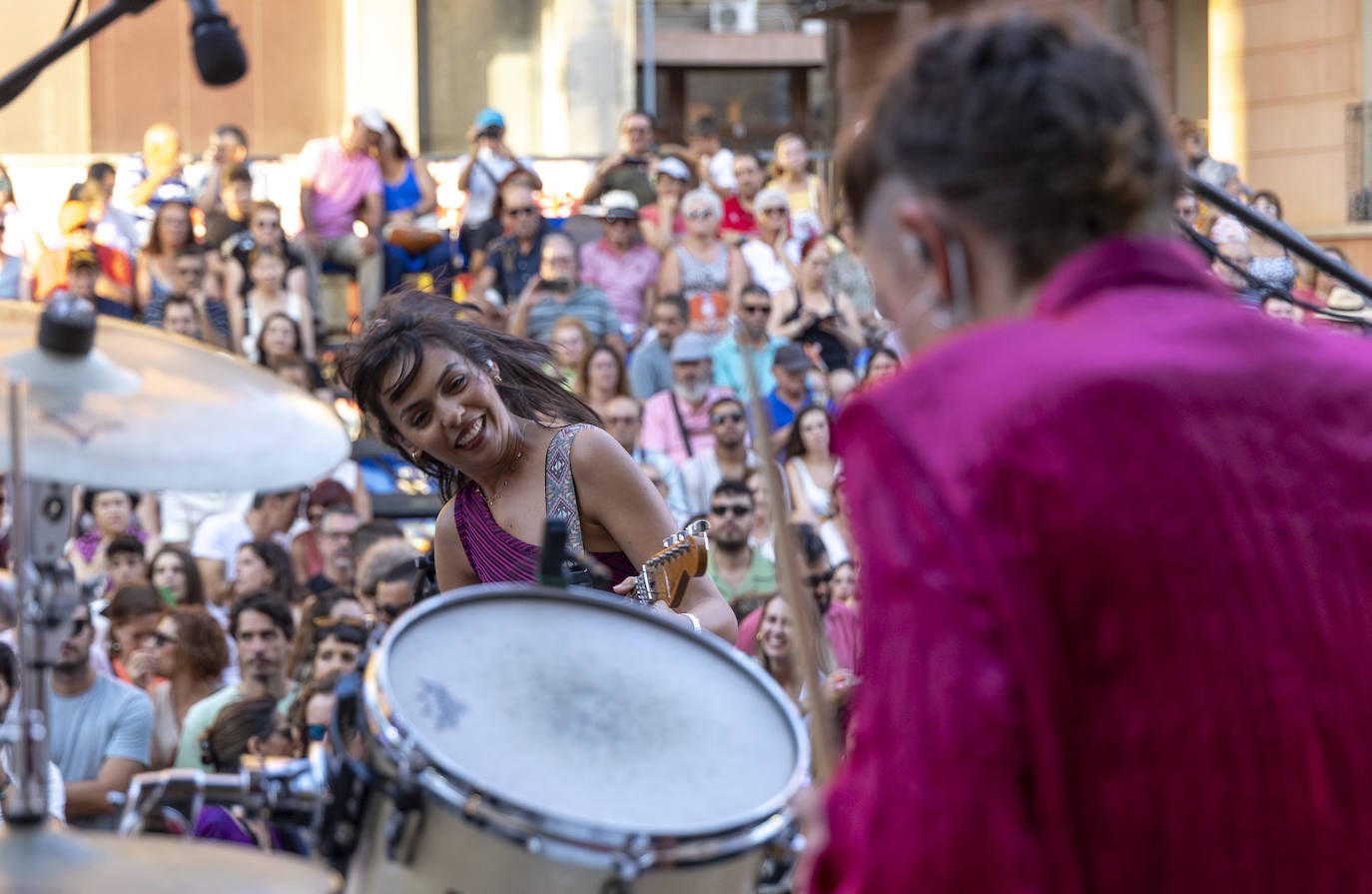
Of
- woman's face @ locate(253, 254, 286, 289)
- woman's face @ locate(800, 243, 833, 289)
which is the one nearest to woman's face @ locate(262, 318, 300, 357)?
woman's face @ locate(253, 254, 286, 289)

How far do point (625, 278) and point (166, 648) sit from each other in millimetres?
4318

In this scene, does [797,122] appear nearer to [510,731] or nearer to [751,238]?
[751,238]

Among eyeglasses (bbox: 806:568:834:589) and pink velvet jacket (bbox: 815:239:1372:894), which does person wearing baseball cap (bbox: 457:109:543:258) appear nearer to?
eyeglasses (bbox: 806:568:834:589)

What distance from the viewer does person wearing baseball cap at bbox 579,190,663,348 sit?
1025 cm

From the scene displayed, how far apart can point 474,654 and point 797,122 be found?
30594 millimetres

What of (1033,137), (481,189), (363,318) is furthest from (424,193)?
(1033,137)

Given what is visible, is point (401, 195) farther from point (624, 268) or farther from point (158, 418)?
point (158, 418)

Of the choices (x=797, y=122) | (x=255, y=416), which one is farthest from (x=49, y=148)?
(x=797, y=122)

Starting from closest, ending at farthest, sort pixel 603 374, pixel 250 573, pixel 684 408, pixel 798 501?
pixel 250 573 → pixel 798 501 → pixel 603 374 → pixel 684 408

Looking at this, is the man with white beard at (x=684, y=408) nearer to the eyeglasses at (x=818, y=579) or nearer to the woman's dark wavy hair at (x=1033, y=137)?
the eyeglasses at (x=818, y=579)

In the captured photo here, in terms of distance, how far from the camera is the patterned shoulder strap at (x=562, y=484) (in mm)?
3668

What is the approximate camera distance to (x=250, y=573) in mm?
7488

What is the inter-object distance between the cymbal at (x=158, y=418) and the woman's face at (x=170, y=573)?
194 inches

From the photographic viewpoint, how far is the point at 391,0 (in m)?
16.6
